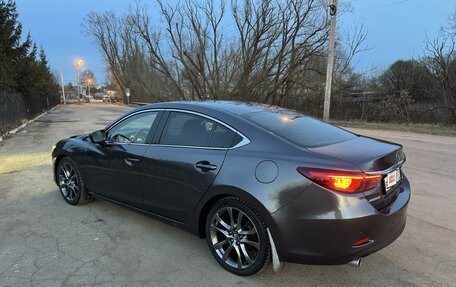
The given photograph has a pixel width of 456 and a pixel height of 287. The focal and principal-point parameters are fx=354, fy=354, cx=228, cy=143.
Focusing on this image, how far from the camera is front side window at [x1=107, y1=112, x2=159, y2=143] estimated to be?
4.18 meters

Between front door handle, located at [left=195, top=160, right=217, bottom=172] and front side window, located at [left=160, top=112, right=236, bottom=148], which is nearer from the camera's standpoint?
front door handle, located at [left=195, top=160, right=217, bottom=172]

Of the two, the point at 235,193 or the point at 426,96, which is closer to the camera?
the point at 235,193

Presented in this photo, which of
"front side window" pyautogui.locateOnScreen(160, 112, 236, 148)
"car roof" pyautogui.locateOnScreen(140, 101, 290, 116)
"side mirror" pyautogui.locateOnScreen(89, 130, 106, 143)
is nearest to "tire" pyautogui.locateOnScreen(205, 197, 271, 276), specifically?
"front side window" pyautogui.locateOnScreen(160, 112, 236, 148)

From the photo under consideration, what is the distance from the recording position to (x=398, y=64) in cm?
3500

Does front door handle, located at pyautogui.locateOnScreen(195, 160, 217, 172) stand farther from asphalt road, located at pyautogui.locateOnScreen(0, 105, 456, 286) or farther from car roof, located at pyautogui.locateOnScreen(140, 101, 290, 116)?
asphalt road, located at pyautogui.locateOnScreen(0, 105, 456, 286)

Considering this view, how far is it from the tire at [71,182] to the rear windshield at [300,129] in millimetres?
2815

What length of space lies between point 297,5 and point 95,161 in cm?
2471

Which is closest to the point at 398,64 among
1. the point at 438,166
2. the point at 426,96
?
the point at 426,96

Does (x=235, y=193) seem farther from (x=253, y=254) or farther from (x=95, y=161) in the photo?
Result: (x=95, y=161)

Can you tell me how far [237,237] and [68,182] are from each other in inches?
124

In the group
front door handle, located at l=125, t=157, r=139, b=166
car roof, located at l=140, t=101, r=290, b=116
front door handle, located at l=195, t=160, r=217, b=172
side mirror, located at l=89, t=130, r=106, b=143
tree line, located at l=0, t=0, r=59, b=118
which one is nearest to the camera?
front door handle, located at l=195, t=160, r=217, b=172

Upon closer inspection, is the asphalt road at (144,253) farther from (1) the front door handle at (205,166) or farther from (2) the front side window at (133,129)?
(2) the front side window at (133,129)

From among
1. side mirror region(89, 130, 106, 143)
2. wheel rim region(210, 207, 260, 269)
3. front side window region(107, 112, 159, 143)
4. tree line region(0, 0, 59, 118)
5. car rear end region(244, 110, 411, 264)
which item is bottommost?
wheel rim region(210, 207, 260, 269)

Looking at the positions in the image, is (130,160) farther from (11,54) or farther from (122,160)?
(11,54)
